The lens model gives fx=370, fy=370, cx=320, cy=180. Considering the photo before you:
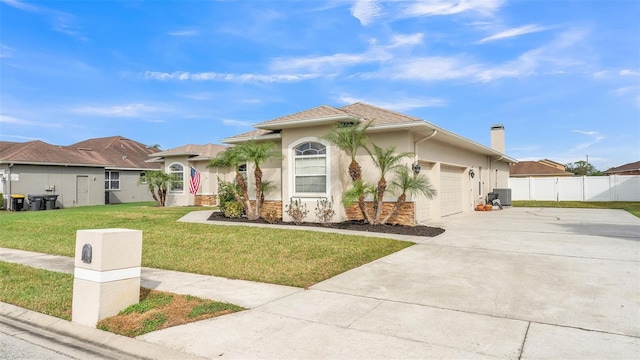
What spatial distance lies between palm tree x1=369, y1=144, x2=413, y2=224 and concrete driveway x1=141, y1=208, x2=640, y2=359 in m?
4.23

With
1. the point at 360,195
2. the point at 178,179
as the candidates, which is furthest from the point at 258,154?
the point at 178,179

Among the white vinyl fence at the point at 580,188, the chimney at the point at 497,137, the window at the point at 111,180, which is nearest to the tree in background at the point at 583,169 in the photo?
the white vinyl fence at the point at 580,188

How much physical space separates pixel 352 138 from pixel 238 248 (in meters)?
5.19

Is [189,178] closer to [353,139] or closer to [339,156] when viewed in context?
[339,156]

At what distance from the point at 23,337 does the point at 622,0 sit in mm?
14206

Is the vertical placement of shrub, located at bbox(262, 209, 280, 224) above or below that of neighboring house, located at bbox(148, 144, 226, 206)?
below

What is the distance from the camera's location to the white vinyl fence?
90.9ft

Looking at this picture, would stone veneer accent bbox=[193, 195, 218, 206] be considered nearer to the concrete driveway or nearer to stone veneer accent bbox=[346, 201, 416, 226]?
stone veneer accent bbox=[346, 201, 416, 226]

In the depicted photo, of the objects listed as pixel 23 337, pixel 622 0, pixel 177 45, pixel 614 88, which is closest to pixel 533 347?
pixel 23 337

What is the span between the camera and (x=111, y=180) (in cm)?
2742

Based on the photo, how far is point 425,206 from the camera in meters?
13.7

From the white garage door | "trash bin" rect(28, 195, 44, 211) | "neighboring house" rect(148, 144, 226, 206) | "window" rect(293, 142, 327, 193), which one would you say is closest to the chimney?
the white garage door

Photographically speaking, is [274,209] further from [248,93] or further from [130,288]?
[130,288]

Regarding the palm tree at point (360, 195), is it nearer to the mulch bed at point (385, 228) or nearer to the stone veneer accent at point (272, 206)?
the mulch bed at point (385, 228)
